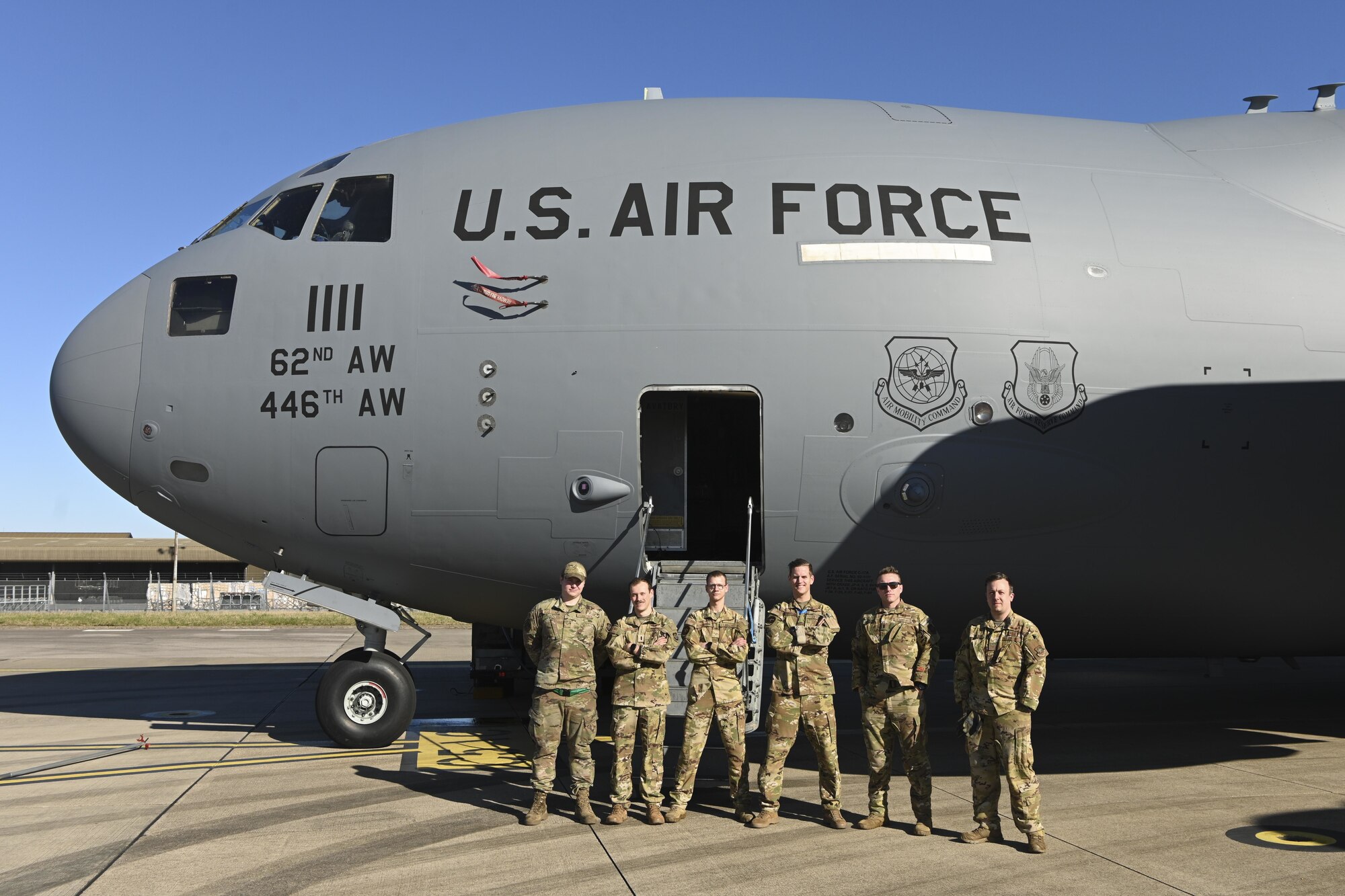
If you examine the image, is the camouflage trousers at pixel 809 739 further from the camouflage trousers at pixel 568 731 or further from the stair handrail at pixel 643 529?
the stair handrail at pixel 643 529

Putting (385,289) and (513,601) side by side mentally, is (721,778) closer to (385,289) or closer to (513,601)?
(513,601)

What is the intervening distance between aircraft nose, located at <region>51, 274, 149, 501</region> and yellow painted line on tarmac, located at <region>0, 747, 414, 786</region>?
8.88 feet

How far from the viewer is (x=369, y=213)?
10.7m

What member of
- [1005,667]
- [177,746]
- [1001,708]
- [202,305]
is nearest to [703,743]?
[1001,708]

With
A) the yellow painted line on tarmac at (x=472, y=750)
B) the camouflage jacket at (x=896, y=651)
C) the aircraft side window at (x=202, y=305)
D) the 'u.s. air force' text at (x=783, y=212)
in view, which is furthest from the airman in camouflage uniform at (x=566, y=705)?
the aircraft side window at (x=202, y=305)

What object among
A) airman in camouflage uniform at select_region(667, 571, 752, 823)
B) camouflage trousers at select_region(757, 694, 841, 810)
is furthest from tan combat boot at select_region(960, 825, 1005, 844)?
airman in camouflage uniform at select_region(667, 571, 752, 823)

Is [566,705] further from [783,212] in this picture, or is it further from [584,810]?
[783,212]

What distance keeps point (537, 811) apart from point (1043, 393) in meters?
5.81

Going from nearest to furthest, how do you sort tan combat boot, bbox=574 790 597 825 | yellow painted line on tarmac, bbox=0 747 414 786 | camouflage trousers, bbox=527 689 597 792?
tan combat boot, bbox=574 790 597 825 → camouflage trousers, bbox=527 689 597 792 → yellow painted line on tarmac, bbox=0 747 414 786

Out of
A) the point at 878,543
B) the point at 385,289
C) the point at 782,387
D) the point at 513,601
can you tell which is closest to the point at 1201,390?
the point at 878,543

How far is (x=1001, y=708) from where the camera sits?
7.63 metres

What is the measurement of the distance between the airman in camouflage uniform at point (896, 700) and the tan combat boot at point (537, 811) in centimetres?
244

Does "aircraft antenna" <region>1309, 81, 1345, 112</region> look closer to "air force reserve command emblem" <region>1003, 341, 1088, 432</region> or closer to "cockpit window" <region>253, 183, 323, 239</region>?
"air force reserve command emblem" <region>1003, 341, 1088, 432</region>

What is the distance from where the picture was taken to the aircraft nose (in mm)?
10414
